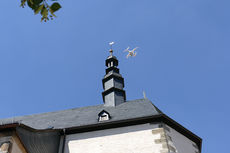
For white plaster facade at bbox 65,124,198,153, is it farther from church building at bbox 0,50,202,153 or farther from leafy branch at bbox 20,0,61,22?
leafy branch at bbox 20,0,61,22

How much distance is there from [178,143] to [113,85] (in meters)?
6.24

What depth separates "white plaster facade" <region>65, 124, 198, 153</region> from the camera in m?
9.39

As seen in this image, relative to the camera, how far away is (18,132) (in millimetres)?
7457

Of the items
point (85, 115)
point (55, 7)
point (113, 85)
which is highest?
point (113, 85)

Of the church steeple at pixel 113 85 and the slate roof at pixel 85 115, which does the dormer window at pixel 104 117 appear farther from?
the church steeple at pixel 113 85

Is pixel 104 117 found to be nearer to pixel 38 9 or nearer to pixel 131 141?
pixel 131 141

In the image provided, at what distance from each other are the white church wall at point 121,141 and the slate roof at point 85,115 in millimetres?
608

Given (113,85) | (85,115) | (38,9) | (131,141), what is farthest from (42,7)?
(113,85)

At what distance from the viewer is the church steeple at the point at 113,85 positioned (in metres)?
14.4

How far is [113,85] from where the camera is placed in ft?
50.6

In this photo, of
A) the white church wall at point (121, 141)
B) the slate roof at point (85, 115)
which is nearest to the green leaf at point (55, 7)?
the white church wall at point (121, 141)

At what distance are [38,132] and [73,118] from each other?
414cm

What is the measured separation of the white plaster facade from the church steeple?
3.74 metres

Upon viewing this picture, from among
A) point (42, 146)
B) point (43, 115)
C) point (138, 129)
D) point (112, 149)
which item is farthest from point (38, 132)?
point (43, 115)
